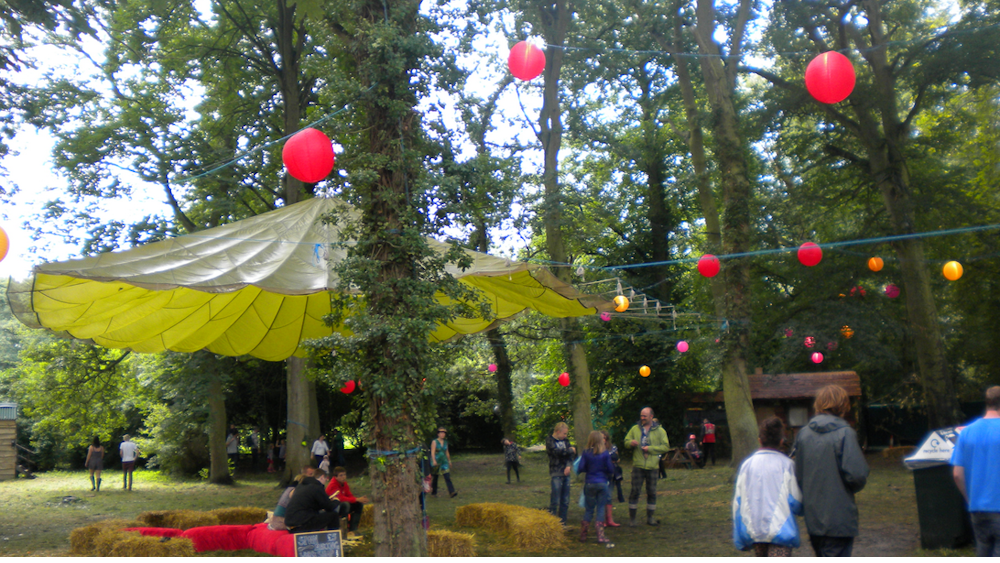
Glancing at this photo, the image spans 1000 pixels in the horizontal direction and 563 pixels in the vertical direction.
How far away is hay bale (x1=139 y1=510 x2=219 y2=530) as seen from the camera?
9.43 meters

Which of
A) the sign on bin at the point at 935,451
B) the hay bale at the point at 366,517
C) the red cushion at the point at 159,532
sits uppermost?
the sign on bin at the point at 935,451

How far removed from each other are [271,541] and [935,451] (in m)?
7.32

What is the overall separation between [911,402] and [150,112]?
20553 millimetres

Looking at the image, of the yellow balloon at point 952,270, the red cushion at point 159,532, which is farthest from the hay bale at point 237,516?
the yellow balloon at point 952,270

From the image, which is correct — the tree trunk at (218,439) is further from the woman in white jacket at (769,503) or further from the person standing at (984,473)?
the person standing at (984,473)

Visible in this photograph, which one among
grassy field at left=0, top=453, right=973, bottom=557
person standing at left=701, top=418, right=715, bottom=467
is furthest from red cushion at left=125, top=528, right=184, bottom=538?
person standing at left=701, top=418, right=715, bottom=467

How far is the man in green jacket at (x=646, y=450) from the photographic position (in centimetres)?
920

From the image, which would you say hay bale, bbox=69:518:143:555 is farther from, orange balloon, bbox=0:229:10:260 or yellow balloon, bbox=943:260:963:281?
yellow balloon, bbox=943:260:963:281

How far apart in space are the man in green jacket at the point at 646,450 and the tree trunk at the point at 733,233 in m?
3.62

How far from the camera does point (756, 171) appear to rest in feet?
71.1

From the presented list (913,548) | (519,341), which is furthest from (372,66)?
(519,341)

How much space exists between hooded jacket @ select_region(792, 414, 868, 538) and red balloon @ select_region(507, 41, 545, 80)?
4.68m

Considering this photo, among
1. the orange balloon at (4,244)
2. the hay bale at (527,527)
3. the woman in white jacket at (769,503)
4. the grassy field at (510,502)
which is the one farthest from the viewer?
the hay bale at (527,527)

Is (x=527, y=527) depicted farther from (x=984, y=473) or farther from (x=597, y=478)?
(x=984, y=473)
